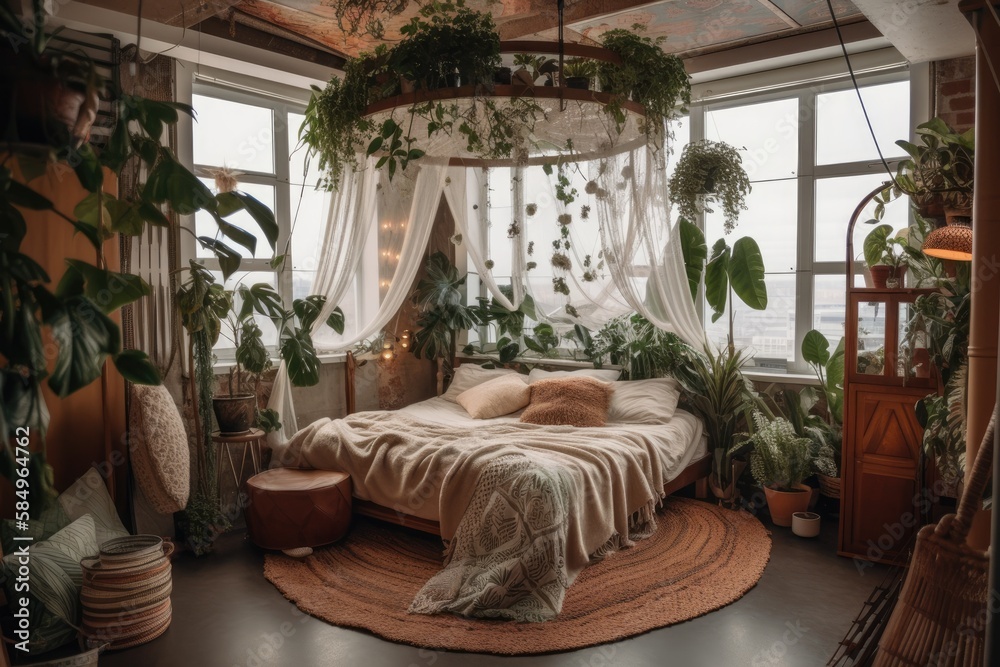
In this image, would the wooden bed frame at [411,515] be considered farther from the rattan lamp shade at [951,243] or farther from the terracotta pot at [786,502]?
the rattan lamp shade at [951,243]

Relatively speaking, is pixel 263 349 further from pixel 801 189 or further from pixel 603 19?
pixel 801 189

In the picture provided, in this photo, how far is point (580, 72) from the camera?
3336mm

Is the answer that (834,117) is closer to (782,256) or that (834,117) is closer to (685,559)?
(782,256)

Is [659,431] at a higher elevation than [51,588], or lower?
higher

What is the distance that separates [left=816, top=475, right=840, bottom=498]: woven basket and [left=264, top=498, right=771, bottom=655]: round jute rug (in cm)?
48

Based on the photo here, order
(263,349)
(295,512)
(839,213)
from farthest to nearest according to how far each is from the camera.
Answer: (839,213) < (263,349) < (295,512)

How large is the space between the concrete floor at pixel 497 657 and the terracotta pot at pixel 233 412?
2.79 feet

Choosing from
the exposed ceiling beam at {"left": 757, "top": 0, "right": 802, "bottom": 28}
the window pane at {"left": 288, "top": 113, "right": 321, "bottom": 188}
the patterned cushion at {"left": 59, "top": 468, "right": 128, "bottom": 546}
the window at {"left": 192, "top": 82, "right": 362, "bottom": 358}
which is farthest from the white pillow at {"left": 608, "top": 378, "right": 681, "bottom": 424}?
the patterned cushion at {"left": 59, "top": 468, "right": 128, "bottom": 546}

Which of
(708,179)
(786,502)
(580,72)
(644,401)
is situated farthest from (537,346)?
(580,72)

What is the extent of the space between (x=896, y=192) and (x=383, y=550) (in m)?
3.65

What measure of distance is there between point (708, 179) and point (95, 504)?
4025 mm

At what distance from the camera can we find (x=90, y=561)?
3.26m

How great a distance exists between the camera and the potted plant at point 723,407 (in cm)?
489

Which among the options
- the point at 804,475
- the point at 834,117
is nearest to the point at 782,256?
the point at 834,117
